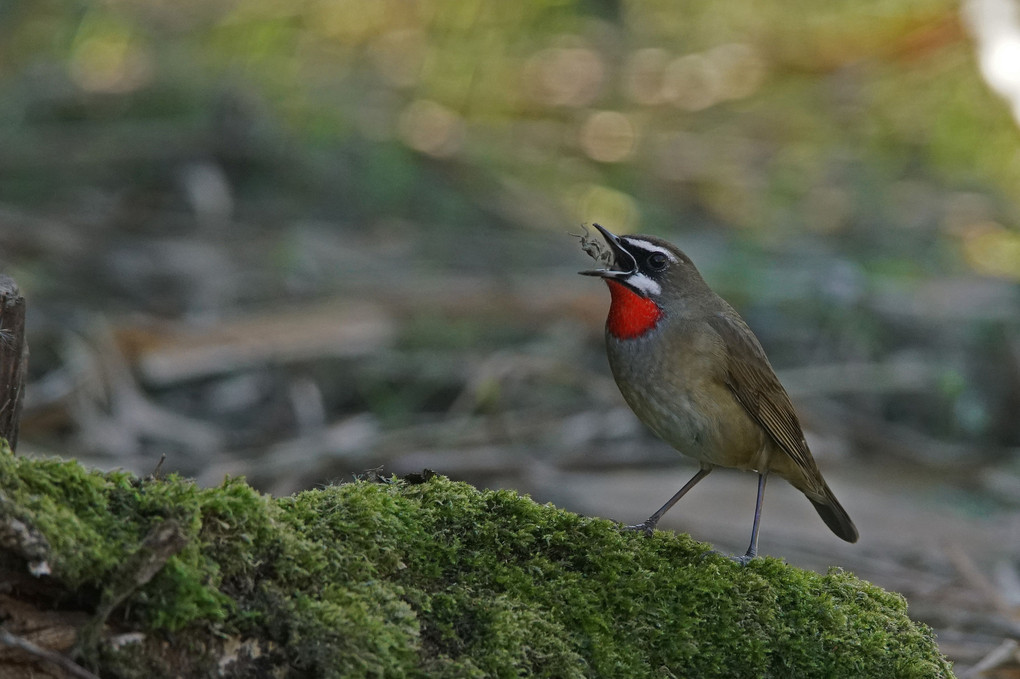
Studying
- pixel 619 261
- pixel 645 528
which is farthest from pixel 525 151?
pixel 645 528

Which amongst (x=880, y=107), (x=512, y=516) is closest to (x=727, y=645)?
(x=512, y=516)

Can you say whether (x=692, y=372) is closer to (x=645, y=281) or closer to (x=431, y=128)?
(x=645, y=281)

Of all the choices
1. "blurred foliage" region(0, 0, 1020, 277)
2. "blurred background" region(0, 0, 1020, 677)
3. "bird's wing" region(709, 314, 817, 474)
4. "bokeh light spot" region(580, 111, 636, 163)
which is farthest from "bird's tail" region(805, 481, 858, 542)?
"bokeh light spot" region(580, 111, 636, 163)

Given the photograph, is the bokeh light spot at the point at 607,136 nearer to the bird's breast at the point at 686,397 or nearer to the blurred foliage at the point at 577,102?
the blurred foliage at the point at 577,102

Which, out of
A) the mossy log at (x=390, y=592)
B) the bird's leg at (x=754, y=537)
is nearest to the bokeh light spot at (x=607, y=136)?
the bird's leg at (x=754, y=537)

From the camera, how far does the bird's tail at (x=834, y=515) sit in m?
4.93

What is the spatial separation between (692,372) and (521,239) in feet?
23.0

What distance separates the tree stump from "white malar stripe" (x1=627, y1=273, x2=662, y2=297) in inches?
90.5

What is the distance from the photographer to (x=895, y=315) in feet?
32.9

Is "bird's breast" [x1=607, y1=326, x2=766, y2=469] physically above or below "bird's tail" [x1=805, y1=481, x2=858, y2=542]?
above

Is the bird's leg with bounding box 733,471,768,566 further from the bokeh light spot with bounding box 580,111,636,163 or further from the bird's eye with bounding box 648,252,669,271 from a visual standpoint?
the bokeh light spot with bounding box 580,111,636,163

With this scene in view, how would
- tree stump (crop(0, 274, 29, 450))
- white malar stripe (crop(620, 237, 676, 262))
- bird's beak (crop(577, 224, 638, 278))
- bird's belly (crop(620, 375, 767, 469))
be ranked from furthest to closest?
1. white malar stripe (crop(620, 237, 676, 262))
2. bird's beak (crop(577, 224, 638, 278))
3. bird's belly (crop(620, 375, 767, 469))
4. tree stump (crop(0, 274, 29, 450))

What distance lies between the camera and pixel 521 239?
1143cm

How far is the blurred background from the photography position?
768cm
